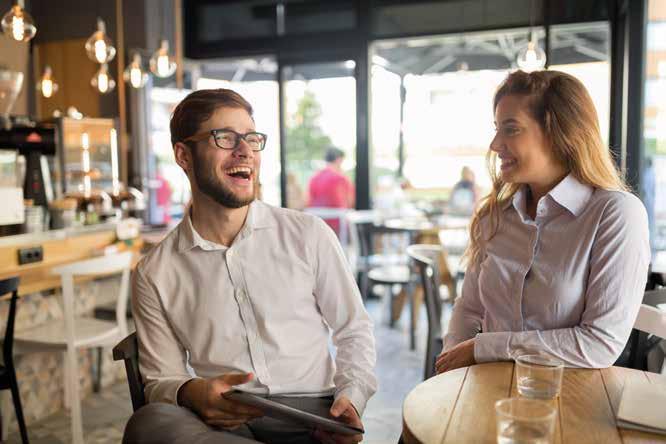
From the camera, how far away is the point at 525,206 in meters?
1.98

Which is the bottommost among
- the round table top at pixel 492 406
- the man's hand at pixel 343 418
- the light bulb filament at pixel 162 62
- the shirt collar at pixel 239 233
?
the man's hand at pixel 343 418

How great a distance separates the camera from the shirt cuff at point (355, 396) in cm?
164

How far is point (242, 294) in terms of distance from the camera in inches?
68.4

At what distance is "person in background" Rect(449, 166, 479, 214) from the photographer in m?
6.42

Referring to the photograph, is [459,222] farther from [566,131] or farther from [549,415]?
[549,415]

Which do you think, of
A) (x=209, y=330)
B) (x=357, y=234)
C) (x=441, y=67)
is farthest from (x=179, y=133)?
(x=441, y=67)

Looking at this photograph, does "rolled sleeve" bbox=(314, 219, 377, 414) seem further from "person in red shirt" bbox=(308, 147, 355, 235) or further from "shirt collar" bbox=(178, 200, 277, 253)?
"person in red shirt" bbox=(308, 147, 355, 235)

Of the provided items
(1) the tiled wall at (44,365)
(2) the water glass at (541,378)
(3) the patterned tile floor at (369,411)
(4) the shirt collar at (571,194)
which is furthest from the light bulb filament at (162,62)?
(2) the water glass at (541,378)

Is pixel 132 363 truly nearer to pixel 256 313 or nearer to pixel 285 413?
pixel 256 313

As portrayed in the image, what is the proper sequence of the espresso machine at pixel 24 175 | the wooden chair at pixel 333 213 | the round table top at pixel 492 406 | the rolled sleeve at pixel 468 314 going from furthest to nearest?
the wooden chair at pixel 333 213
the espresso machine at pixel 24 175
the rolled sleeve at pixel 468 314
the round table top at pixel 492 406

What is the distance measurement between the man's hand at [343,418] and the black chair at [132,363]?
0.51 meters

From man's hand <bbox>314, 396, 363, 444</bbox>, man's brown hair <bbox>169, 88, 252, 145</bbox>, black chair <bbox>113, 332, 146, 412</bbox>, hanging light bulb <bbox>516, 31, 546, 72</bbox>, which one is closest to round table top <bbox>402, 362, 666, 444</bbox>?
man's hand <bbox>314, 396, 363, 444</bbox>

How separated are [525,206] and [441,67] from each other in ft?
17.8

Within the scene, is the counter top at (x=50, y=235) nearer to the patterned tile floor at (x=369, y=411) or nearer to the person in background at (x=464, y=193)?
the patterned tile floor at (x=369, y=411)
